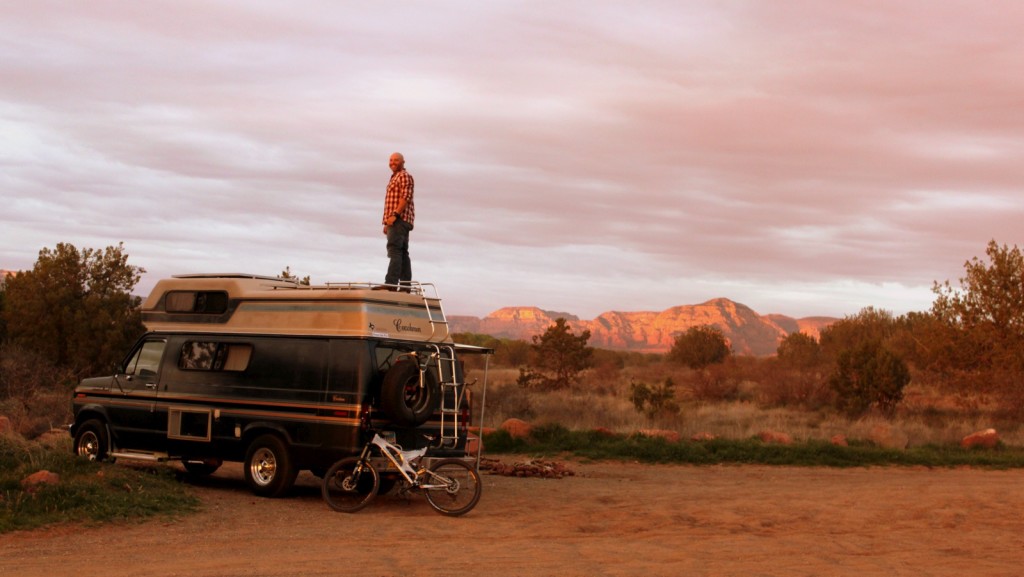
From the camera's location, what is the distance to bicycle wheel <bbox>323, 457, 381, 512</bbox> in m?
Result: 13.0

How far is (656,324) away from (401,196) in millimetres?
149573

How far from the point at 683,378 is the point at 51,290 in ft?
96.6

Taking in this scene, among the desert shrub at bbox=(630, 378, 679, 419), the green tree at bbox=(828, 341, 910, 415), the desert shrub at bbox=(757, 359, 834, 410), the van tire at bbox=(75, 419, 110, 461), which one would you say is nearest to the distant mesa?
the desert shrub at bbox=(757, 359, 834, 410)

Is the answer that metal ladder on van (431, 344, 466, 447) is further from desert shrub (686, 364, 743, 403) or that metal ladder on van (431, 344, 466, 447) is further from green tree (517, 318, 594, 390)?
green tree (517, 318, 594, 390)

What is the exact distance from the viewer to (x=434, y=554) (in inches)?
402

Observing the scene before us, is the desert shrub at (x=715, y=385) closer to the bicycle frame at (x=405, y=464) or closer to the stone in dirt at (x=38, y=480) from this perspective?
the bicycle frame at (x=405, y=464)

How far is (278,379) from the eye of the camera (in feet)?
45.8

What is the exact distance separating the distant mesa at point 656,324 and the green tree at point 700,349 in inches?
3136

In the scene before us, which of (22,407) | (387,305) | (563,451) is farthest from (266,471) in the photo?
(22,407)

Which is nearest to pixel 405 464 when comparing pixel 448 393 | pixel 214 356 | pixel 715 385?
pixel 448 393

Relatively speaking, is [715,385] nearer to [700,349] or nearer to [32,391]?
[700,349]

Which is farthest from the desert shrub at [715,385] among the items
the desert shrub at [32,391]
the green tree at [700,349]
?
the desert shrub at [32,391]

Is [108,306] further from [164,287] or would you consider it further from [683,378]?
[683,378]

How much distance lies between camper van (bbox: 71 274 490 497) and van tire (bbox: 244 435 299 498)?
18 millimetres
